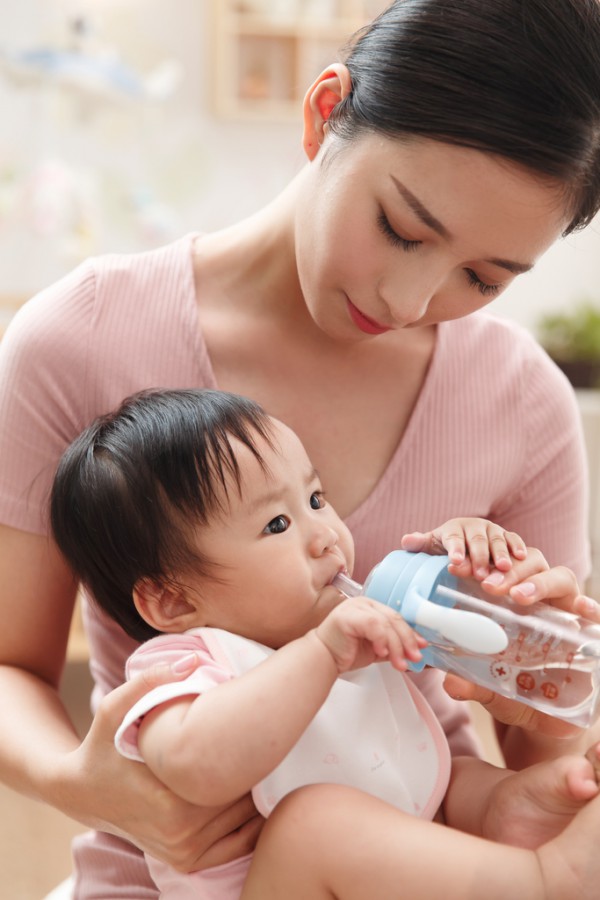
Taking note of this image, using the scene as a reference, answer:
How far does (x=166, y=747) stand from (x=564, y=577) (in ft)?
1.41

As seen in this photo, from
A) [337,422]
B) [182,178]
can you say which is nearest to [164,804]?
[337,422]

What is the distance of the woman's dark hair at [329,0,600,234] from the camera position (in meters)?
0.99

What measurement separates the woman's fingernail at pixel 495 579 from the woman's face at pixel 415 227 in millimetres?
285

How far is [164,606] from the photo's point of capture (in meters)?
1.12

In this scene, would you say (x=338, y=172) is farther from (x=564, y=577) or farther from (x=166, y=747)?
(x=166, y=747)

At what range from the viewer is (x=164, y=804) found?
1.00 meters

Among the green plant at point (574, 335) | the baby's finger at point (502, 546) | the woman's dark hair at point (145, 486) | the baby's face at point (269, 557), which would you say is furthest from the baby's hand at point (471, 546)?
the green plant at point (574, 335)

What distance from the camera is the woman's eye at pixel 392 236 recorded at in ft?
3.50

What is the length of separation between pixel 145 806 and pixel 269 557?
0.89 ft

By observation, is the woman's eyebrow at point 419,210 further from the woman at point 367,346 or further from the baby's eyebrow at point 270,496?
the baby's eyebrow at point 270,496

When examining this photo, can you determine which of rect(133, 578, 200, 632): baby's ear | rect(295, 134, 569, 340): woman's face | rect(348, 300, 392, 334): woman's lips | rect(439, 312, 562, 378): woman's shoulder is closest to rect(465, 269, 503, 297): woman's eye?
rect(295, 134, 569, 340): woman's face

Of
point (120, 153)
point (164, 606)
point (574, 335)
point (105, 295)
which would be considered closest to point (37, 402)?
point (105, 295)

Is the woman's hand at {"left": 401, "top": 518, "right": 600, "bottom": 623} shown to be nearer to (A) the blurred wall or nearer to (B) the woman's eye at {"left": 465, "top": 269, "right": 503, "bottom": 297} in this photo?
(B) the woman's eye at {"left": 465, "top": 269, "right": 503, "bottom": 297}

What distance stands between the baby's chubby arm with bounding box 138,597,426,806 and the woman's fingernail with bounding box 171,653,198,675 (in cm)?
4
